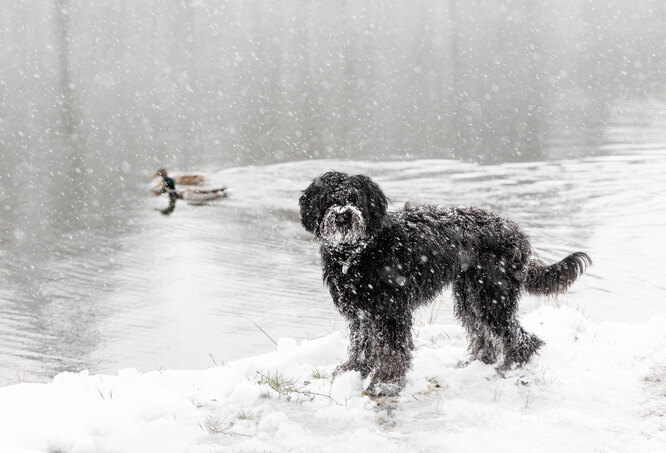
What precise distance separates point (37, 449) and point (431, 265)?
9.44ft

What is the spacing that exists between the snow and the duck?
13.8 metres

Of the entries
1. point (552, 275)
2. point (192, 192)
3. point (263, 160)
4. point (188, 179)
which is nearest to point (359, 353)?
point (552, 275)

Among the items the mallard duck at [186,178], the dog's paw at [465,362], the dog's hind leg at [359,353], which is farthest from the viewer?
the mallard duck at [186,178]

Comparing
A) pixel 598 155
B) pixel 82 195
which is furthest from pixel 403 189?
pixel 82 195

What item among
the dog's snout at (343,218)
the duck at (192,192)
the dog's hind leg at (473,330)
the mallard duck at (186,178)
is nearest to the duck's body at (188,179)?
the mallard duck at (186,178)

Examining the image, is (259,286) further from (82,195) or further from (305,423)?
(82,195)

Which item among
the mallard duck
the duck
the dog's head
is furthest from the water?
the dog's head

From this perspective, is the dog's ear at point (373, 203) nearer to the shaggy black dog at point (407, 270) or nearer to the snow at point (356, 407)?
the shaggy black dog at point (407, 270)

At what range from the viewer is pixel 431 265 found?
5043 mm

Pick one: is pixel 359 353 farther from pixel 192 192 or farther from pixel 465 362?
pixel 192 192

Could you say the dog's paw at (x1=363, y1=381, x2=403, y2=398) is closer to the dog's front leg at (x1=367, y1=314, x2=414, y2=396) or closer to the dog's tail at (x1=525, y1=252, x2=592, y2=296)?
the dog's front leg at (x1=367, y1=314, x2=414, y2=396)

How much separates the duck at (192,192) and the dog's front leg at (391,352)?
47.7ft

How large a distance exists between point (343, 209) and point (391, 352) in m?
1.13

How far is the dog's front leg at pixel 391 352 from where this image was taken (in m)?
4.95
